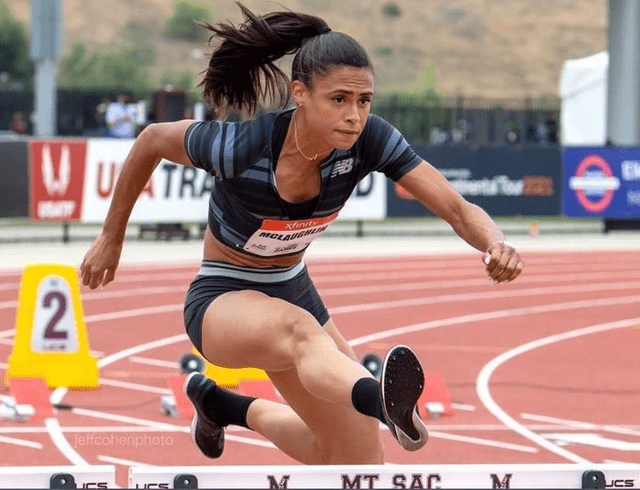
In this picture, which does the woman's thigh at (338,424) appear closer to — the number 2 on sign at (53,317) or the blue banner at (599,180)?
the number 2 on sign at (53,317)

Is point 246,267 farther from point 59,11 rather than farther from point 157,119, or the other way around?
point 59,11

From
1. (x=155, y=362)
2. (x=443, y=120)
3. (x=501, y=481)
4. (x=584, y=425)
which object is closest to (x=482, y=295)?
(x=155, y=362)

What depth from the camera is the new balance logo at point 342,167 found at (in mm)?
5031

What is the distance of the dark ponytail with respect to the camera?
15.9 feet

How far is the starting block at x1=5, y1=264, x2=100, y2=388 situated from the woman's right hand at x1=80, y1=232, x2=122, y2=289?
505 centimetres

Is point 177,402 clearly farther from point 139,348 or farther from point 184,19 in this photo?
point 184,19

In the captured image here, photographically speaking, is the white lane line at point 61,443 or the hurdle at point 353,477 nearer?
the hurdle at point 353,477

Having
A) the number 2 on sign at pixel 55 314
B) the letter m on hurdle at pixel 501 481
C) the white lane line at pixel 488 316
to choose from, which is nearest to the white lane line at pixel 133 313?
the white lane line at pixel 488 316

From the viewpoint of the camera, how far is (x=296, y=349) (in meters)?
4.86

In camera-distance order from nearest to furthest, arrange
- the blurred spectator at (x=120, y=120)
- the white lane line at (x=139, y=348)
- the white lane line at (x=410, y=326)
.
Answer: the white lane line at (x=139, y=348) → the white lane line at (x=410, y=326) → the blurred spectator at (x=120, y=120)

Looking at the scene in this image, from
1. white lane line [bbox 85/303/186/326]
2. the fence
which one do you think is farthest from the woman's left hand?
the fence

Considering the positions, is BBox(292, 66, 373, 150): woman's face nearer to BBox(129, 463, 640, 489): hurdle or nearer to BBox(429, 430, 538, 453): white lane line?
BBox(129, 463, 640, 489): hurdle

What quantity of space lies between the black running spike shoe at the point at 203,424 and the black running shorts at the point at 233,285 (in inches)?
27.4

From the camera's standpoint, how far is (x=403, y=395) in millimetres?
4578
